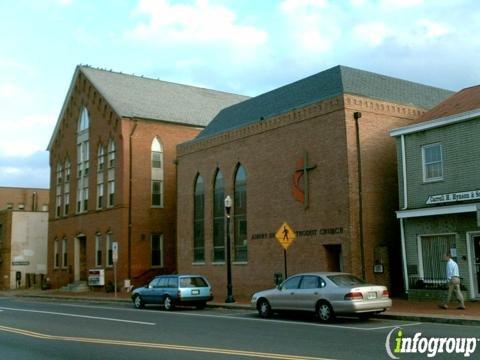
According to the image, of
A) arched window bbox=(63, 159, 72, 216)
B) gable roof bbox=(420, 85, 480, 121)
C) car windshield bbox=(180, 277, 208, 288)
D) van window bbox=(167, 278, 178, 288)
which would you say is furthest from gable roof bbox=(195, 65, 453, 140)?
arched window bbox=(63, 159, 72, 216)

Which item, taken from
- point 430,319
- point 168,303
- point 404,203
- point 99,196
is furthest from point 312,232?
point 99,196

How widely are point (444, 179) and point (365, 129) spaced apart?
4272mm

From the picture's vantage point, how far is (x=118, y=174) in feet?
135

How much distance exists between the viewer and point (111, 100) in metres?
42.7

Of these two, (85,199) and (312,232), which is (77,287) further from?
(312,232)

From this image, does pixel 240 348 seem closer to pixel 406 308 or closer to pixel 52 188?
pixel 406 308

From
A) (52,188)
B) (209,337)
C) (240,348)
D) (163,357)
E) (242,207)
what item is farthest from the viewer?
(52,188)

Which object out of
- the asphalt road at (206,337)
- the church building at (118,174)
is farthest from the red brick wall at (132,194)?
the asphalt road at (206,337)

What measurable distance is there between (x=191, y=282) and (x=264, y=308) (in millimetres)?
5659

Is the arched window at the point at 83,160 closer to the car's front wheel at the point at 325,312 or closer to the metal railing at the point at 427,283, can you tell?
the metal railing at the point at 427,283

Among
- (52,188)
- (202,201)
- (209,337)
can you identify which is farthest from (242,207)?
(52,188)

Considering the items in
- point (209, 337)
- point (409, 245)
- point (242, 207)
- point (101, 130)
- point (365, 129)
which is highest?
point (101, 130)

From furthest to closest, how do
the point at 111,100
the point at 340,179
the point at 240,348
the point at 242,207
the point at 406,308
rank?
the point at 111,100 < the point at 242,207 < the point at 340,179 < the point at 406,308 < the point at 240,348

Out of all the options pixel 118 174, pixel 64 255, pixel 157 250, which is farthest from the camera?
pixel 64 255
